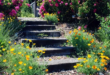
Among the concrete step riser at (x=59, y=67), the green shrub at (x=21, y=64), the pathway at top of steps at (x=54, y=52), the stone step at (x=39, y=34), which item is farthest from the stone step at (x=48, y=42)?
the green shrub at (x=21, y=64)

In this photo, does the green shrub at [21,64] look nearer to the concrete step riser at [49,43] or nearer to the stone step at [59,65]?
the stone step at [59,65]

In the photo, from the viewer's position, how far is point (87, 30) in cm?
523

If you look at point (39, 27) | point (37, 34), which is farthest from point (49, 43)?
point (39, 27)

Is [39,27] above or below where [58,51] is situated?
above

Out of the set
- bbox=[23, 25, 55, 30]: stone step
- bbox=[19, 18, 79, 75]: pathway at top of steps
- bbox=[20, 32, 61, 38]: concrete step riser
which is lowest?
bbox=[19, 18, 79, 75]: pathway at top of steps

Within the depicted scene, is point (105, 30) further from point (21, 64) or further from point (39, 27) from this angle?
point (21, 64)

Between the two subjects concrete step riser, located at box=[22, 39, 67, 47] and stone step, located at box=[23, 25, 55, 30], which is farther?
stone step, located at box=[23, 25, 55, 30]

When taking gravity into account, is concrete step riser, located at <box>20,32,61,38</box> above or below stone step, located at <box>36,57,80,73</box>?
above

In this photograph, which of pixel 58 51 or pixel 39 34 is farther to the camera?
pixel 39 34

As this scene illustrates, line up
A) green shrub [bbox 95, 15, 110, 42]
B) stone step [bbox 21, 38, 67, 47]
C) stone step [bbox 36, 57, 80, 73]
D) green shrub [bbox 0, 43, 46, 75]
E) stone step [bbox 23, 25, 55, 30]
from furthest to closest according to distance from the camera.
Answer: stone step [bbox 23, 25, 55, 30] < stone step [bbox 21, 38, 67, 47] < green shrub [bbox 95, 15, 110, 42] < stone step [bbox 36, 57, 80, 73] < green shrub [bbox 0, 43, 46, 75]

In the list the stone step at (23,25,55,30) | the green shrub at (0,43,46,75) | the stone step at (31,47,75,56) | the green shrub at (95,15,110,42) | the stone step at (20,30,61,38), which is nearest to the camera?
the green shrub at (0,43,46,75)

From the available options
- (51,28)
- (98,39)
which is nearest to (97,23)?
(98,39)

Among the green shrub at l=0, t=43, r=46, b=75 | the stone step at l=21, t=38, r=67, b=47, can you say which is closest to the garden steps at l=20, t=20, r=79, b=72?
the stone step at l=21, t=38, r=67, b=47

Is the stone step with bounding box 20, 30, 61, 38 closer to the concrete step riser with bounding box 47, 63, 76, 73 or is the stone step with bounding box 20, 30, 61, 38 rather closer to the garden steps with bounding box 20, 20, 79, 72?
the garden steps with bounding box 20, 20, 79, 72
